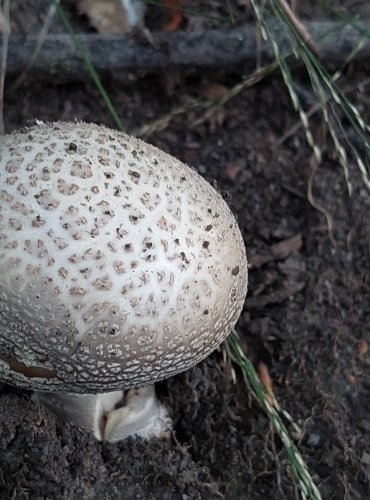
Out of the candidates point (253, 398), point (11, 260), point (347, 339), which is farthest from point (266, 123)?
point (11, 260)

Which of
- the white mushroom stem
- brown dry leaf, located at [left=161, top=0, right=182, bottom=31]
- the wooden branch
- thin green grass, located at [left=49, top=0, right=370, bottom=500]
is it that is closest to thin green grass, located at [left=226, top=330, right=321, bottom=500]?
thin green grass, located at [left=49, top=0, right=370, bottom=500]

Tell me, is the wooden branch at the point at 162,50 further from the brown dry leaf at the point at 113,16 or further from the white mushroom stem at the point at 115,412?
the white mushroom stem at the point at 115,412

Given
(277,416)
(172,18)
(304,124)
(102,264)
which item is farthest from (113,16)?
(277,416)

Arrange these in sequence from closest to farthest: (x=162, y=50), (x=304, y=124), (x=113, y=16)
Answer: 1. (x=304, y=124)
2. (x=162, y=50)
3. (x=113, y=16)

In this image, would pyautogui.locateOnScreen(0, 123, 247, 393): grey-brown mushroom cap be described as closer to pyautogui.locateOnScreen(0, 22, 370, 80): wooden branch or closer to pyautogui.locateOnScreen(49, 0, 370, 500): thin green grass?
pyautogui.locateOnScreen(49, 0, 370, 500): thin green grass

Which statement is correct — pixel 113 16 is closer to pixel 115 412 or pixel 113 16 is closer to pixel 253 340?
pixel 253 340
